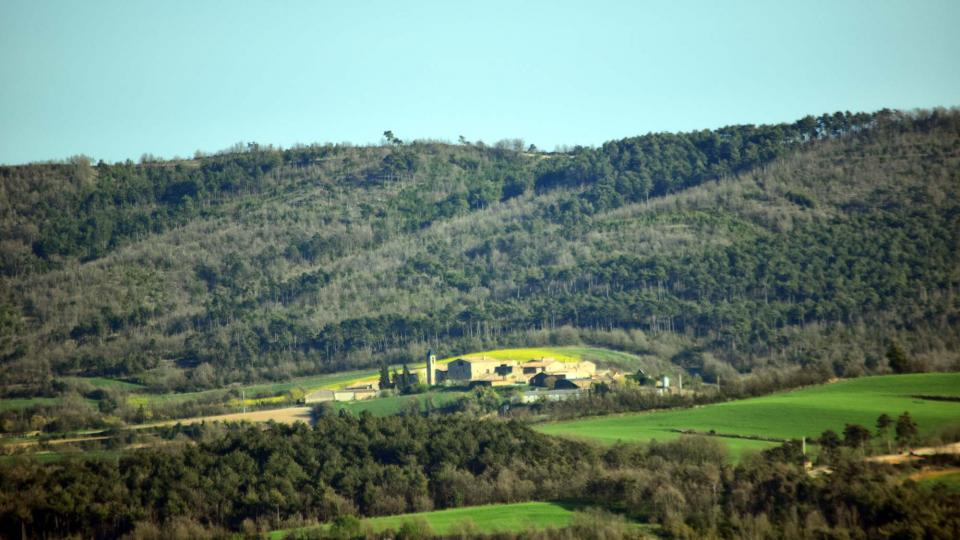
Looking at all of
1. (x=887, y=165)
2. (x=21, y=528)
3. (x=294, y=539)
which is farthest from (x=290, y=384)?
(x=887, y=165)

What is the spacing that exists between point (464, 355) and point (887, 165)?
50467mm

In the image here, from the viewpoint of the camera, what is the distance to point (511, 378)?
3558 inches

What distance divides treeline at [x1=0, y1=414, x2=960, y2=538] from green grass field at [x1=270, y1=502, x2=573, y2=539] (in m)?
1.74

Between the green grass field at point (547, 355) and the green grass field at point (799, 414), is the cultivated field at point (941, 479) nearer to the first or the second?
the green grass field at point (799, 414)

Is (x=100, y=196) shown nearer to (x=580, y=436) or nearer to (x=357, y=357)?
(x=357, y=357)

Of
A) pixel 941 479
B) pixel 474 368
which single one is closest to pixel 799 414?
pixel 941 479

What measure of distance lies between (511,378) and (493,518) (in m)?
38.2

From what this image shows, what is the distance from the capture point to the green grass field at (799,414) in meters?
60.0

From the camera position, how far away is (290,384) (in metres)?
100

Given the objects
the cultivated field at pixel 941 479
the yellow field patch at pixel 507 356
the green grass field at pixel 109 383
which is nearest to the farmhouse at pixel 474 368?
the yellow field patch at pixel 507 356

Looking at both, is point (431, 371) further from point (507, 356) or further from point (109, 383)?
point (109, 383)

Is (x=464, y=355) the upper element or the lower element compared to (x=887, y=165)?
lower

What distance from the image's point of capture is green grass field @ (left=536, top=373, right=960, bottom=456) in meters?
60.0

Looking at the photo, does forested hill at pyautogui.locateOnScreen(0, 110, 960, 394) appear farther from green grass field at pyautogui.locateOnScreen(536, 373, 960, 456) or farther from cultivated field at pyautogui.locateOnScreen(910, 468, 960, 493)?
cultivated field at pyautogui.locateOnScreen(910, 468, 960, 493)
